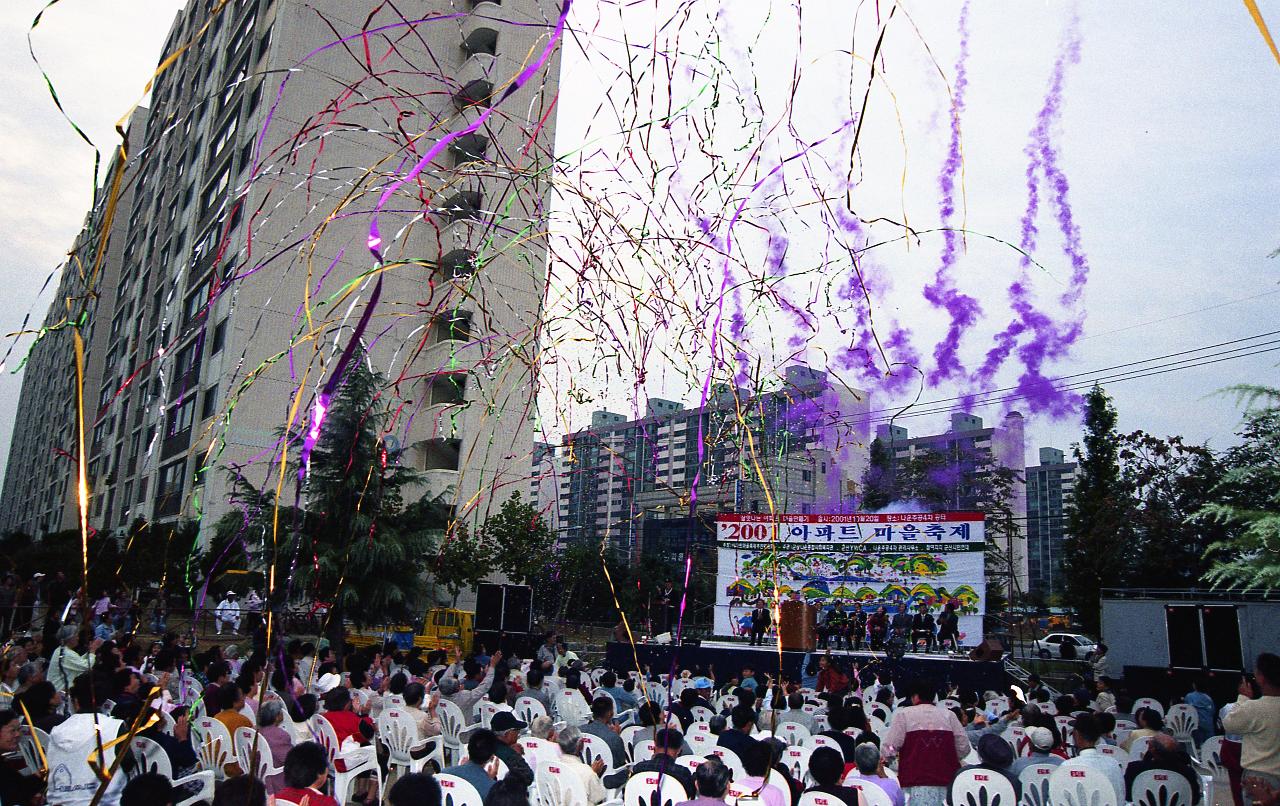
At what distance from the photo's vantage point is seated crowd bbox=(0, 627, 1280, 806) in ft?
12.5

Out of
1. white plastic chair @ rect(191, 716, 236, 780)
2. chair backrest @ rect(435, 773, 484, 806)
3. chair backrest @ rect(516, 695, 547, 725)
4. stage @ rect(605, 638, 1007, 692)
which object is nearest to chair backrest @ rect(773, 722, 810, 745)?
chair backrest @ rect(516, 695, 547, 725)

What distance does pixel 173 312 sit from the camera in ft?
95.3

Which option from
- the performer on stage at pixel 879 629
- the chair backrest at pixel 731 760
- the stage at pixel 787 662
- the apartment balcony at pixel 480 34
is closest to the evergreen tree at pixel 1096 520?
the performer on stage at pixel 879 629

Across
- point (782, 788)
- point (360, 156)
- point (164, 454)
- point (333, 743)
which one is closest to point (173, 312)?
point (164, 454)

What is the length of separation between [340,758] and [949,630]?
1427 centimetres

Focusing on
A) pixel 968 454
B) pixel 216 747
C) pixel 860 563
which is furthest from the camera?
pixel 968 454

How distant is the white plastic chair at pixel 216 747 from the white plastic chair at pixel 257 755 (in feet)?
0.19

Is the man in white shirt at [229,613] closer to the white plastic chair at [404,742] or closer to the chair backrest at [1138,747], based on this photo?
the white plastic chair at [404,742]

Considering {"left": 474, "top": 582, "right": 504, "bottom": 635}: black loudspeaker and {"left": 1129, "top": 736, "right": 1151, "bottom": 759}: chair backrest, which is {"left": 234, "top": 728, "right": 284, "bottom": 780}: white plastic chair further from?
{"left": 474, "top": 582, "right": 504, "bottom": 635}: black loudspeaker

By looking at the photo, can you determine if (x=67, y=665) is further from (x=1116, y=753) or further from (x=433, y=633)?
(x=433, y=633)

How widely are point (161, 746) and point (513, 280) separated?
19912mm

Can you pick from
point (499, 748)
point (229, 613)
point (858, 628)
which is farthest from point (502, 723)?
point (858, 628)

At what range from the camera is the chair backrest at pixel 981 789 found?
178 inches

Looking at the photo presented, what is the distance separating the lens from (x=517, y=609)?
15.4 m
